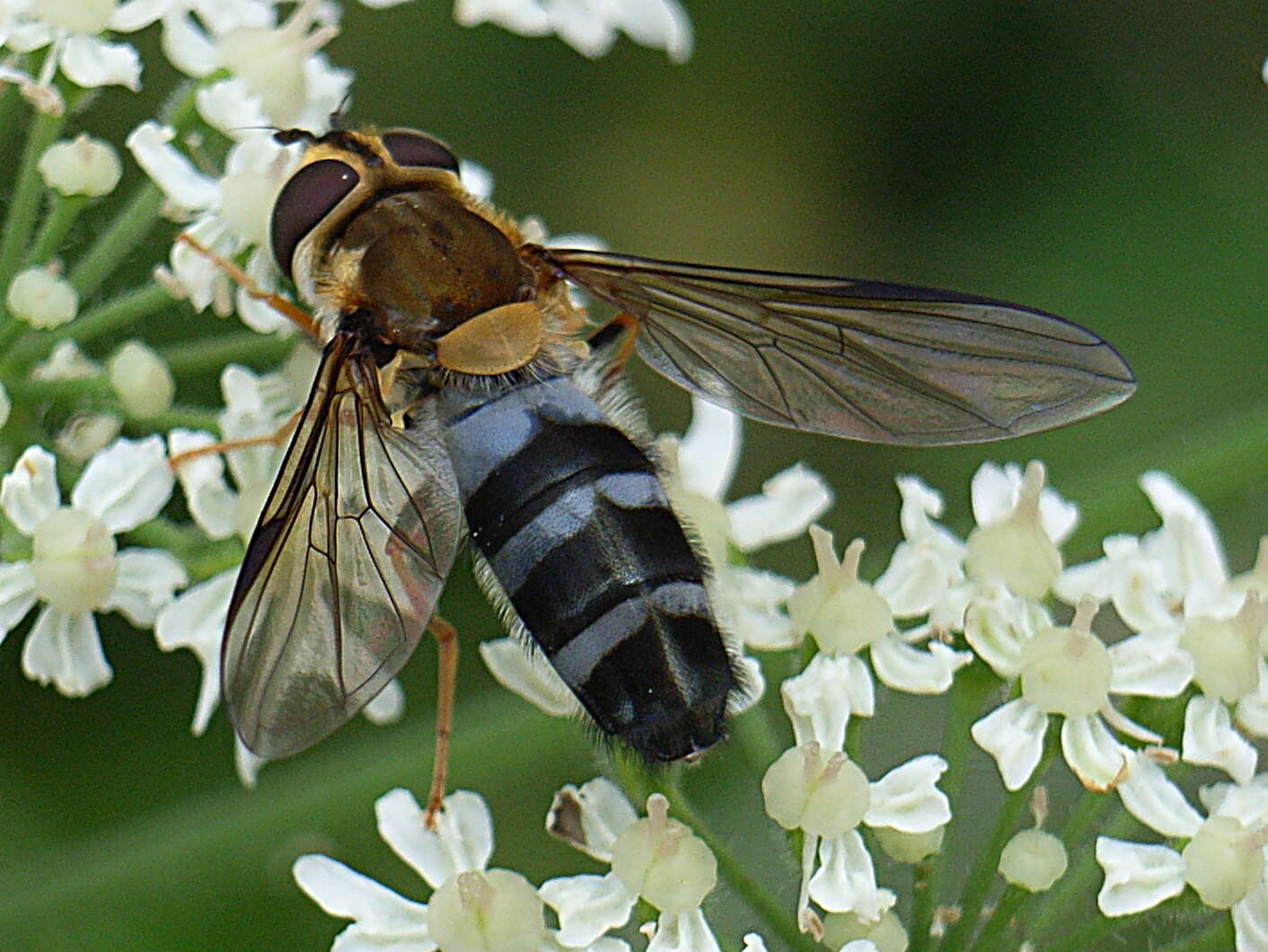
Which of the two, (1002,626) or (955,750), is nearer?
(955,750)

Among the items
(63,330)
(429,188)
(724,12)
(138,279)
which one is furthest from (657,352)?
(724,12)

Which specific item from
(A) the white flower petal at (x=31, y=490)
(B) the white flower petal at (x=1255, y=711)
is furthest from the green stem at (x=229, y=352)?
(B) the white flower petal at (x=1255, y=711)

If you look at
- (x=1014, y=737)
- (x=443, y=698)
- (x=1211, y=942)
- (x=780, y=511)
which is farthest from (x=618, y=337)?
(x=1211, y=942)

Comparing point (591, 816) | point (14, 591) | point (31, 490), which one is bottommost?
point (14, 591)

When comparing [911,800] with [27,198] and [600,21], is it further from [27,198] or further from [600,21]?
[600,21]

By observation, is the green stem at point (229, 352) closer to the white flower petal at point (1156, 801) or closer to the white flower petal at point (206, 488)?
the white flower petal at point (206, 488)

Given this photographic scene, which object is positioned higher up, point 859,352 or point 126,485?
point 859,352

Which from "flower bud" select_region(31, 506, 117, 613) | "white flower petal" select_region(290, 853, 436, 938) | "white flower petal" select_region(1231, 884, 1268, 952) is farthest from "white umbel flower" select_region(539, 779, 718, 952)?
"flower bud" select_region(31, 506, 117, 613)
